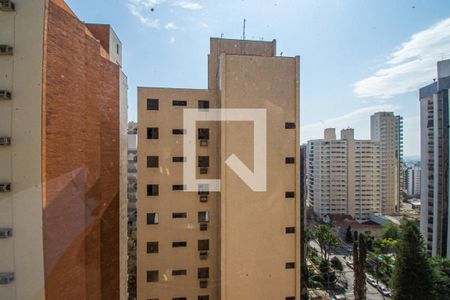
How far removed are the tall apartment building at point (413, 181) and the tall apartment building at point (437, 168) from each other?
166ft

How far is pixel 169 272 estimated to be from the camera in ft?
24.1

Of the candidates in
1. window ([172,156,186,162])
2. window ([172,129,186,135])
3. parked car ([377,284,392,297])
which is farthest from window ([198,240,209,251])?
parked car ([377,284,392,297])

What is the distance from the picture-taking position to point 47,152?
390 centimetres

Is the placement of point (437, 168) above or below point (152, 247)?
above

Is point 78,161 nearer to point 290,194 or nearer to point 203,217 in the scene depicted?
point 203,217

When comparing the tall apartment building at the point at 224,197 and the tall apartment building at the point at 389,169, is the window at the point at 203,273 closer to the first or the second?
the tall apartment building at the point at 224,197

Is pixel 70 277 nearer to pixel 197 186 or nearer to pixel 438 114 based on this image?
pixel 197 186

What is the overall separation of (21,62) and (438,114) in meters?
24.5

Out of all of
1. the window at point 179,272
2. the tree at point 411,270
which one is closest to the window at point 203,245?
the window at point 179,272

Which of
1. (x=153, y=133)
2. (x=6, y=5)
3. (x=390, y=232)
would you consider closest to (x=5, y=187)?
(x=6, y=5)

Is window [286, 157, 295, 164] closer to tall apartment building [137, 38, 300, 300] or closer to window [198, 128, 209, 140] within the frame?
tall apartment building [137, 38, 300, 300]

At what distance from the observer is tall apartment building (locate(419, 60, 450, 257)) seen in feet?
53.3

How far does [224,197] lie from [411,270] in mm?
9101

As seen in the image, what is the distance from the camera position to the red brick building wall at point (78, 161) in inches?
156
